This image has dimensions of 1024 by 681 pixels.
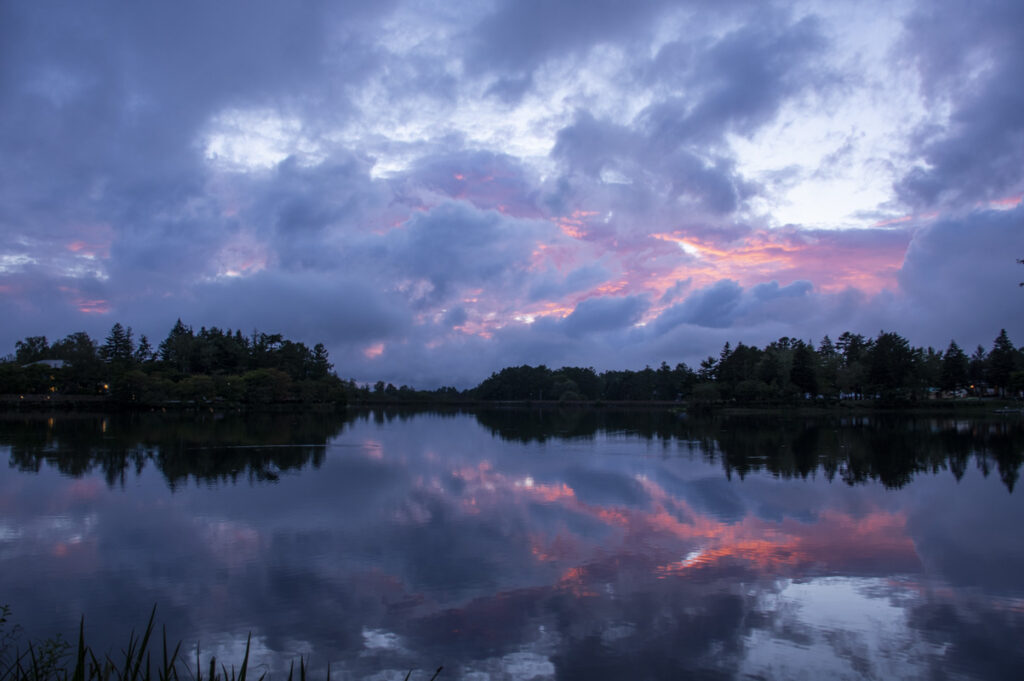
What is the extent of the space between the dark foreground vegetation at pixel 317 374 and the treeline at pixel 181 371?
0.16m

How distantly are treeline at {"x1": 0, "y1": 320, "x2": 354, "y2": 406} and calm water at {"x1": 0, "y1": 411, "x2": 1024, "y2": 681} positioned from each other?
205 feet

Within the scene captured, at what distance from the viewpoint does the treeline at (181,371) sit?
79.1 metres

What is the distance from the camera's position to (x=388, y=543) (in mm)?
12477

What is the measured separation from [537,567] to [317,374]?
10598 centimetres

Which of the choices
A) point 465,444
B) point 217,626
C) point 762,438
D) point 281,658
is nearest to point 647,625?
point 281,658

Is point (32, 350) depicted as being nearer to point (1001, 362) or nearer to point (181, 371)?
point (181, 371)

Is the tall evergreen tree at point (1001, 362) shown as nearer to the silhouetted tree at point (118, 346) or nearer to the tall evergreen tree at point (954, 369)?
the tall evergreen tree at point (954, 369)

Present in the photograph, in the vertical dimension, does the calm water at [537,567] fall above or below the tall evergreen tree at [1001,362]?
below

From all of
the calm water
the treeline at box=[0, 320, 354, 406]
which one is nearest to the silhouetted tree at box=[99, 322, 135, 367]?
the treeline at box=[0, 320, 354, 406]

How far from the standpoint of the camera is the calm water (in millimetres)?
7676

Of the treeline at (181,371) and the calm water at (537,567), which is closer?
the calm water at (537,567)

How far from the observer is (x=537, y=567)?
1084 cm

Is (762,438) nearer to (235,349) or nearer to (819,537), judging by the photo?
(819,537)

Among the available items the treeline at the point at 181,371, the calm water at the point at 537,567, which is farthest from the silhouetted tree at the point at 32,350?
the calm water at the point at 537,567
